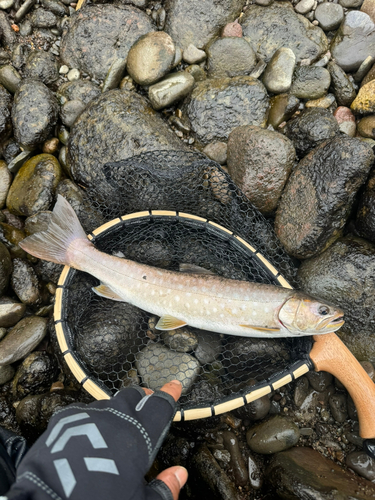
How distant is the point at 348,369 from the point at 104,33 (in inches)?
215

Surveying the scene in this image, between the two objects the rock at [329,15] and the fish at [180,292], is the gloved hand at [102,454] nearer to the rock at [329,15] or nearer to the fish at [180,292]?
the fish at [180,292]

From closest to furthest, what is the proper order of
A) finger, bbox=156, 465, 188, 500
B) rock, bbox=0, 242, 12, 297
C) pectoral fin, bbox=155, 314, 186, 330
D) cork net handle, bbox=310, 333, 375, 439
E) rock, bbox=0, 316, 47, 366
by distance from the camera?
finger, bbox=156, 465, 188, 500, cork net handle, bbox=310, 333, 375, 439, pectoral fin, bbox=155, 314, 186, 330, rock, bbox=0, 316, 47, 366, rock, bbox=0, 242, 12, 297

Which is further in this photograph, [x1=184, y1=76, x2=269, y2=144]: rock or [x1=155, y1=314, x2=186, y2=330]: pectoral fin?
[x1=184, y1=76, x2=269, y2=144]: rock

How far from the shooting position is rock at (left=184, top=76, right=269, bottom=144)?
4492mm

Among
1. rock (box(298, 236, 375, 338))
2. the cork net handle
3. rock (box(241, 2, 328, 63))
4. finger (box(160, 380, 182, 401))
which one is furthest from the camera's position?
rock (box(241, 2, 328, 63))

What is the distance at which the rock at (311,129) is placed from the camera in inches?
163

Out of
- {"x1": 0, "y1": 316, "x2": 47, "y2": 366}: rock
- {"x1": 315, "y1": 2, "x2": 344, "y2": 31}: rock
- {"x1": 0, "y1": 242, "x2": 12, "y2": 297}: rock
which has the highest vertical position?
{"x1": 315, "y1": 2, "x2": 344, "y2": 31}: rock

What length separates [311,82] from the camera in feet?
15.1

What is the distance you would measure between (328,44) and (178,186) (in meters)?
3.31

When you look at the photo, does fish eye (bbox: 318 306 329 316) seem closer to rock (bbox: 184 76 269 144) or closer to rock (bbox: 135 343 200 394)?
rock (bbox: 135 343 200 394)

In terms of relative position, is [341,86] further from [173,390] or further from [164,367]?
[173,390]

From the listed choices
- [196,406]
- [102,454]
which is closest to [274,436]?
[196,406]

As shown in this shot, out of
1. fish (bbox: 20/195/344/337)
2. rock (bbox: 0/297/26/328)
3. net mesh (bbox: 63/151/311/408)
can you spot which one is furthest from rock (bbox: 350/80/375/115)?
rock (bbox: 0/297/26/328)

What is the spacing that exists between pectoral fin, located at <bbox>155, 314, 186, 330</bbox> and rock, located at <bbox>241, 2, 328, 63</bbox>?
13.1 feet
